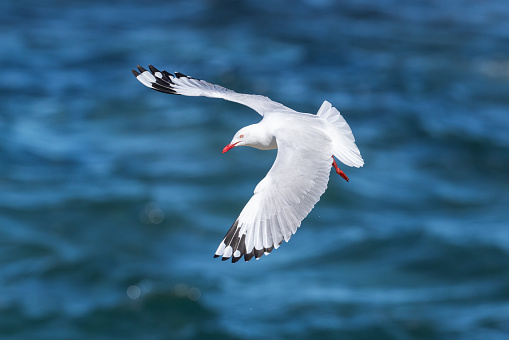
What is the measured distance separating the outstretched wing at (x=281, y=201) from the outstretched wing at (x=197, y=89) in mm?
634

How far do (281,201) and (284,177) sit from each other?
164 millimetres

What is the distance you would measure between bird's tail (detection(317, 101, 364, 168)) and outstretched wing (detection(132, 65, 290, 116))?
0.38 meters

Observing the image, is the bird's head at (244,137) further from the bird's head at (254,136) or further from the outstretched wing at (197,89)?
the outstretched wing at (197,89)

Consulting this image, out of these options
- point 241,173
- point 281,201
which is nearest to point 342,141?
point 281,201

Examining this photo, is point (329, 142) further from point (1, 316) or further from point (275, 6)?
point (275, 6)

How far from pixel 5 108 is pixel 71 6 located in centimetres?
692

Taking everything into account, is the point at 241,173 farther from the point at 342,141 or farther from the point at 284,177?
the point at 284,177

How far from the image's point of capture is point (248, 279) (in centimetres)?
1848

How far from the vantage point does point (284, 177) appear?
4.91 meters

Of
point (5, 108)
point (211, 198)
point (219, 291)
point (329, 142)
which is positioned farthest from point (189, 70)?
point (329, 142)

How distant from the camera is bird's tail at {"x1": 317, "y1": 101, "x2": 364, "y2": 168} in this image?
5293 mm

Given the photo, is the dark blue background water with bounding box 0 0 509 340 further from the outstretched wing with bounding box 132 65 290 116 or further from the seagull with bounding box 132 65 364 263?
the seagull with bounding box 132 65 364 263

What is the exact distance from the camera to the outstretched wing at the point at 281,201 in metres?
4.72

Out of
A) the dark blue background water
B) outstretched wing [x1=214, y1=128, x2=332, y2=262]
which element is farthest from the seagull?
the dark blue background water
